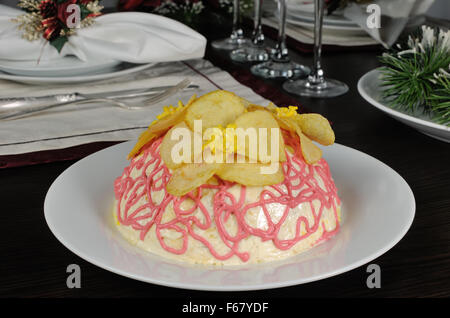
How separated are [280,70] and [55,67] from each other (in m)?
0.51

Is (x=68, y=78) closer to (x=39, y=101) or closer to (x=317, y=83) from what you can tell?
(x=39, y=101)

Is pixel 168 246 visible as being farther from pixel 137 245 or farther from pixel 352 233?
pixel 352 233

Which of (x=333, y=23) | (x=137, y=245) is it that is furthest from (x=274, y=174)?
(x=333, y=23)

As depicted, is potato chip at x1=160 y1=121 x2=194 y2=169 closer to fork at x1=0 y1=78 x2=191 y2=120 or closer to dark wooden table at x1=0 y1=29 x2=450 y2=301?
dark wooden table at x1=0 y1=29 x2=450 y2=301

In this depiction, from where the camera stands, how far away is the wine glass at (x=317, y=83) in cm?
129

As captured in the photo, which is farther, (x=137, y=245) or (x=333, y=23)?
(x=333, y=23)

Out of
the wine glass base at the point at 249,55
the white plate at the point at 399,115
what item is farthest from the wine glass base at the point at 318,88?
the wine glass base at the point at 249,55

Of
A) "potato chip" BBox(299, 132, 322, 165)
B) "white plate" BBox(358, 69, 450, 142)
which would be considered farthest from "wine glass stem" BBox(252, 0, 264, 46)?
"potato chip" BBox(299, 132, 322, 165)

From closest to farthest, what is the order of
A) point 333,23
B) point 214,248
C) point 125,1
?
point 214,248 < point 333,23 < point 125,1

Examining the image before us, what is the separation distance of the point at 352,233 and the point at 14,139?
621 mm

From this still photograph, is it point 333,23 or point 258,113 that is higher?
point 258,113

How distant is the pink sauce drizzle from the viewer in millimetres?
615

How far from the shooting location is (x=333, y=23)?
1.68 meters

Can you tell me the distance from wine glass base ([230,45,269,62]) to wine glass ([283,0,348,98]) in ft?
0.78
